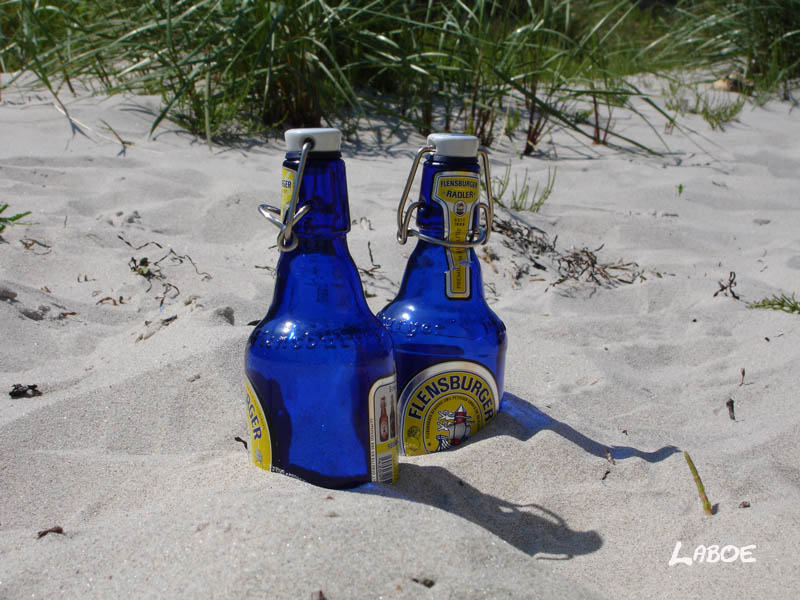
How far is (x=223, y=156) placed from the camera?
383 cm

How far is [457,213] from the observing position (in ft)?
4.58

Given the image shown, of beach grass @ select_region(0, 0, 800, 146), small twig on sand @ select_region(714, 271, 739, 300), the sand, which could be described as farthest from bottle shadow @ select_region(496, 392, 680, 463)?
beach grass @ select_region(0, 0, 800, 146)

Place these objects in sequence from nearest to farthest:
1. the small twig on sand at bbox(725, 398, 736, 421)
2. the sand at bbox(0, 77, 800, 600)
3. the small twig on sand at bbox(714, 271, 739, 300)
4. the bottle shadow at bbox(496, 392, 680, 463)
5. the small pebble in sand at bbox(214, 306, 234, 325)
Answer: the sand at bbox(0, 77, 800, 600) → the bottle shadow at bbox(496, 392, 680, 463) → the small twig on sand at bbox(725, 398, 736, 421) → the small pebble in sand at bbox(214, 306, 234, 325) → the small twig on sand at bbox(714, 271, 739, 300)

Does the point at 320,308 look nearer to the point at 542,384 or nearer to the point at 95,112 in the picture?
the point at 542,384

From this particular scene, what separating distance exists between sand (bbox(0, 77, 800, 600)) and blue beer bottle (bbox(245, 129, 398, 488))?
2.4 inches

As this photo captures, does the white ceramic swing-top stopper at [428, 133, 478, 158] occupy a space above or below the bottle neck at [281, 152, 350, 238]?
above

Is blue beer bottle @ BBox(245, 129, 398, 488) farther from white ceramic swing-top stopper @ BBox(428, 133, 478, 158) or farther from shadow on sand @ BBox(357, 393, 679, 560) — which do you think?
white ceramic swing-top stopper @ BBox(428, 133, 478, 158)

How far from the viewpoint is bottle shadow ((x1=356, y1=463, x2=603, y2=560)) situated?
1298 mm

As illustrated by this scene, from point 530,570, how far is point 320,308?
1.56 feet

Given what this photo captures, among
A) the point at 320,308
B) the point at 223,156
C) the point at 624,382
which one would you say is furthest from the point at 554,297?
the point at 223,156

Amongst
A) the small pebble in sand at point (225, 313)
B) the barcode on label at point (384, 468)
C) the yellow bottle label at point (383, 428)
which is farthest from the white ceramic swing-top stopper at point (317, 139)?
the small pebble in sand at point (225, 313)

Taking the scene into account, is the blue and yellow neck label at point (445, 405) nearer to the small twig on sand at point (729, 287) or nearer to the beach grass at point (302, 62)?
the small twig on sand at point (729, 287)

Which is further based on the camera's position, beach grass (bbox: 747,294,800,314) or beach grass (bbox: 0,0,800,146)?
beach grass (bbox: 0,0,800,146)

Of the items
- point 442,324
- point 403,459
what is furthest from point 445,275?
point 403,459
